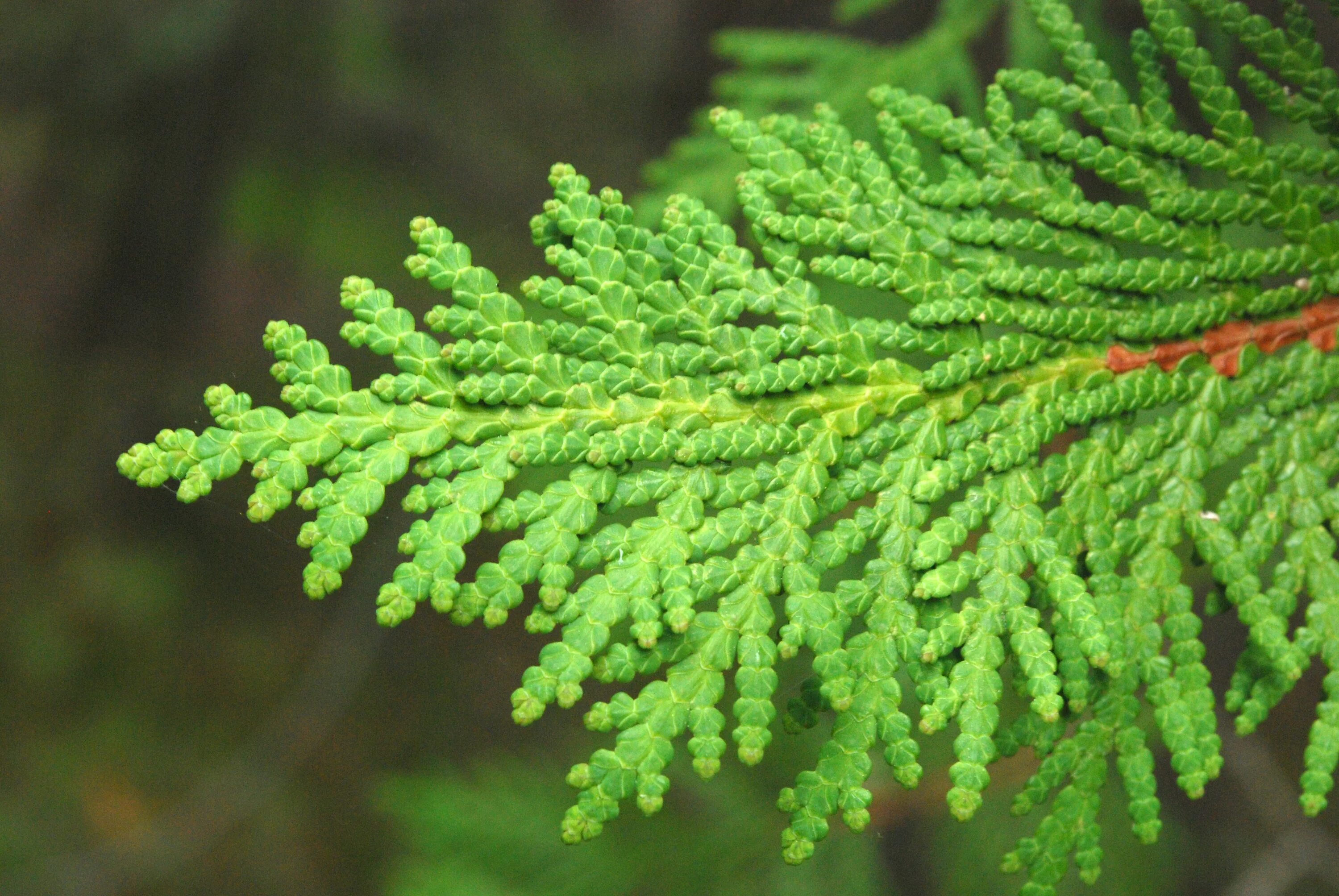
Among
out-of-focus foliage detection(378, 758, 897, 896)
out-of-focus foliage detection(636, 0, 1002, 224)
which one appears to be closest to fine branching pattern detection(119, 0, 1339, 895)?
out-of-focus foliage detection(636, 0, 1002, 224)

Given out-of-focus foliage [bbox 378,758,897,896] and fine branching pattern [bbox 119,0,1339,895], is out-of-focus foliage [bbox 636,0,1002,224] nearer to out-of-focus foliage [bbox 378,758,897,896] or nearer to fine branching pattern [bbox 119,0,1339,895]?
fine branching pattern [bbox 119,0,1339,895]

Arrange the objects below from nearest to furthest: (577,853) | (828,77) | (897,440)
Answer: (897,440)
(828,77)
(577,853)

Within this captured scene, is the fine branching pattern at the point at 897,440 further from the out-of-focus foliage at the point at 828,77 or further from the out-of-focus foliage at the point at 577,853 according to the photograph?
the out-of-focus foliage at the point at 577,853

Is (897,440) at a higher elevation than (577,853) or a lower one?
higher

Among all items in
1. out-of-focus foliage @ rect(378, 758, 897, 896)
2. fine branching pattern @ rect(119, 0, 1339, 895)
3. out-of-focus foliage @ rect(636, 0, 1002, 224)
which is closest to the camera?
fine branching pattern @ rect(119, 0, 1339, 895)

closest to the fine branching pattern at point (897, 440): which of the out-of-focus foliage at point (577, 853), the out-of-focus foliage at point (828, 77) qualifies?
the out-of-focus foliage at point (828, 77)

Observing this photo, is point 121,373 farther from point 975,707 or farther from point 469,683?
point 975,707

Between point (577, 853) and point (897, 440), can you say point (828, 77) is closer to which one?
point (897, 440)

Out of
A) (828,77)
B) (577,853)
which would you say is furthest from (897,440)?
(577,853)
